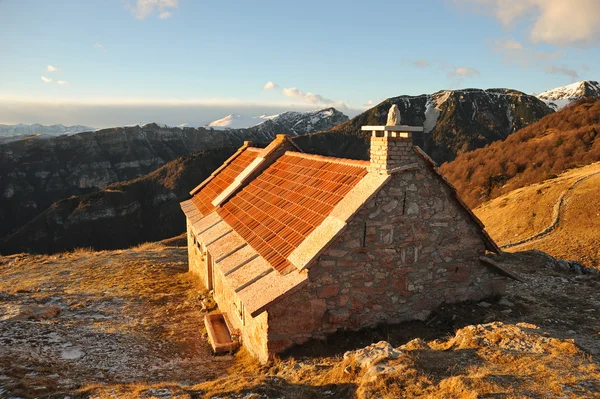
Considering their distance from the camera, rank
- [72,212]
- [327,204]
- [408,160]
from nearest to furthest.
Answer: [408,160] < [327,204] < [72,212]

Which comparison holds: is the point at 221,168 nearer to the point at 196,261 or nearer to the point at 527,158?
the point at 196,261

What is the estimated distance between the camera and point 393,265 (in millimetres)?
8180

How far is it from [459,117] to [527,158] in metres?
57.3

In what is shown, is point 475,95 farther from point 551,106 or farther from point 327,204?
point 327,204

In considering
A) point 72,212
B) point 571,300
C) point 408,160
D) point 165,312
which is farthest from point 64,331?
point 72,212

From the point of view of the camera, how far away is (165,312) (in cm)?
1100

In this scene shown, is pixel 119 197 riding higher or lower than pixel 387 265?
lower

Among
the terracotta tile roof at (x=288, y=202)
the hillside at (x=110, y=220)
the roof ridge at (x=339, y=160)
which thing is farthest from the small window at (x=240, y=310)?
the hillside at (x=110, y=220)

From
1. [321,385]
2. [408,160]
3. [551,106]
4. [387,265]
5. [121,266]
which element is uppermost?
[551,106]

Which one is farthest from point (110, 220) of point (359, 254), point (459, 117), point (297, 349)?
point (459, 117)

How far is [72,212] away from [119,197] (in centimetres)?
678

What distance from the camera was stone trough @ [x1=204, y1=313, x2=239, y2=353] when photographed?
8.54 metres

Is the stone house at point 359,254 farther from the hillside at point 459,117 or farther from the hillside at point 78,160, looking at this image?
the hillside at point 78,160

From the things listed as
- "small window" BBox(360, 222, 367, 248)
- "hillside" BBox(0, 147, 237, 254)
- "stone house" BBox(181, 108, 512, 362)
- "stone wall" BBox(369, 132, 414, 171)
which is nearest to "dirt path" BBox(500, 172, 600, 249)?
"stone house" BBox(181, 108, 512, 362)
